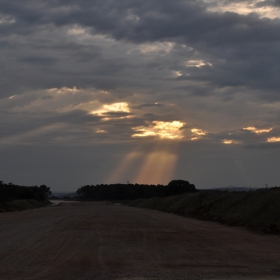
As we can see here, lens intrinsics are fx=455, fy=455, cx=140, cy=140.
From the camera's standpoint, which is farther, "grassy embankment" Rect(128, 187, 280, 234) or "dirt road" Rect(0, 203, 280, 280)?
"grassy embankment" Rect(128, 187, 280, 234)

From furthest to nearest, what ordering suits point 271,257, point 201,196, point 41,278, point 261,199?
point 201,196
point 261,199
point 271,257
point 41,278

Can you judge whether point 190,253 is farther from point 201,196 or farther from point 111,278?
point 201,196

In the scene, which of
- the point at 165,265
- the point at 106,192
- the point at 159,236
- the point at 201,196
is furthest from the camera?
the point at 106,192

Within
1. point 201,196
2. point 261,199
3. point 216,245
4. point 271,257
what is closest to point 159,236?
point 216,245

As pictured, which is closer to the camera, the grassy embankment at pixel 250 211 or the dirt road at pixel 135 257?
the dirt road at pixel 135 257

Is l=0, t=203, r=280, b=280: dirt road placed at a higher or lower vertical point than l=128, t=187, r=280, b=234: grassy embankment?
lower

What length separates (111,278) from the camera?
37.9ft

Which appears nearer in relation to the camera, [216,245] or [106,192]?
[216,245]

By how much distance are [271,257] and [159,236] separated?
7706mm

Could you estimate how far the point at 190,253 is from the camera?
16.6 meters

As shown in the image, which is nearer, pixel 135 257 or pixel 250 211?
pixel 135 257

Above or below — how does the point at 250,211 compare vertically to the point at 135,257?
→ above

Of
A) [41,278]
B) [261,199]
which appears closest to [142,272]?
[41,278]

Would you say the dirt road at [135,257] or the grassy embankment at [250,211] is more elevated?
the grassy embankment at [250,211]
